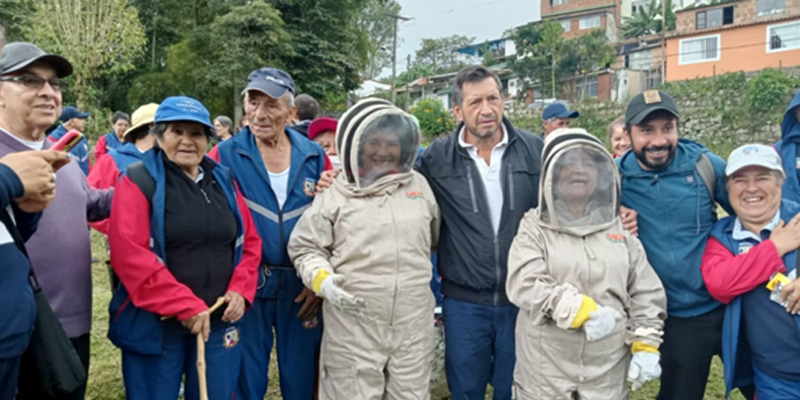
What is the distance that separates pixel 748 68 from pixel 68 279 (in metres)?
32.4

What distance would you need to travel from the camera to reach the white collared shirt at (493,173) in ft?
10.7

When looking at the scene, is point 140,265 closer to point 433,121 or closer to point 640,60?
point 433,121

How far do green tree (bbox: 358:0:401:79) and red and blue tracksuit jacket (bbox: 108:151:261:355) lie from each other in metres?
38.9

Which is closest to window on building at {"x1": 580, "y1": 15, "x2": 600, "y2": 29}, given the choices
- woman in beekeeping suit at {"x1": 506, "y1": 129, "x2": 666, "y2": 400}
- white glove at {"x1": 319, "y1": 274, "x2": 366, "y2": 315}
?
woman in beekeeping suit at {"x1": 506, "y1": 129, "x2": 666, "y2": 400}

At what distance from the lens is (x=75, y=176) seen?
285 centimetres

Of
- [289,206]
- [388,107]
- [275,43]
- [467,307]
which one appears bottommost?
[467,307]

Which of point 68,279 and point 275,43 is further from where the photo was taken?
point 275,43

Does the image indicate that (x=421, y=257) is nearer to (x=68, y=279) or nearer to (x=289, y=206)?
(x=289, y=206)

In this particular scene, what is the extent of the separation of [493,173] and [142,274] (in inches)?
78.2

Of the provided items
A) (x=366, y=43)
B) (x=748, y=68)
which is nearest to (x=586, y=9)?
(x=748, y=68)

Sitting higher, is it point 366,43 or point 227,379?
point 366,43

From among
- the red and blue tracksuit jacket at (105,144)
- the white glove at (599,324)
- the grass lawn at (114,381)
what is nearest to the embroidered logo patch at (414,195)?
the white glove at (599,324)

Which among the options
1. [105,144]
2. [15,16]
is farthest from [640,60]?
[105,144]

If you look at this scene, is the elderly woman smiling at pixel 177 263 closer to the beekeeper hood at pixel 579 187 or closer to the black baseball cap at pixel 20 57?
the black baseball cap at pixel 20 57
